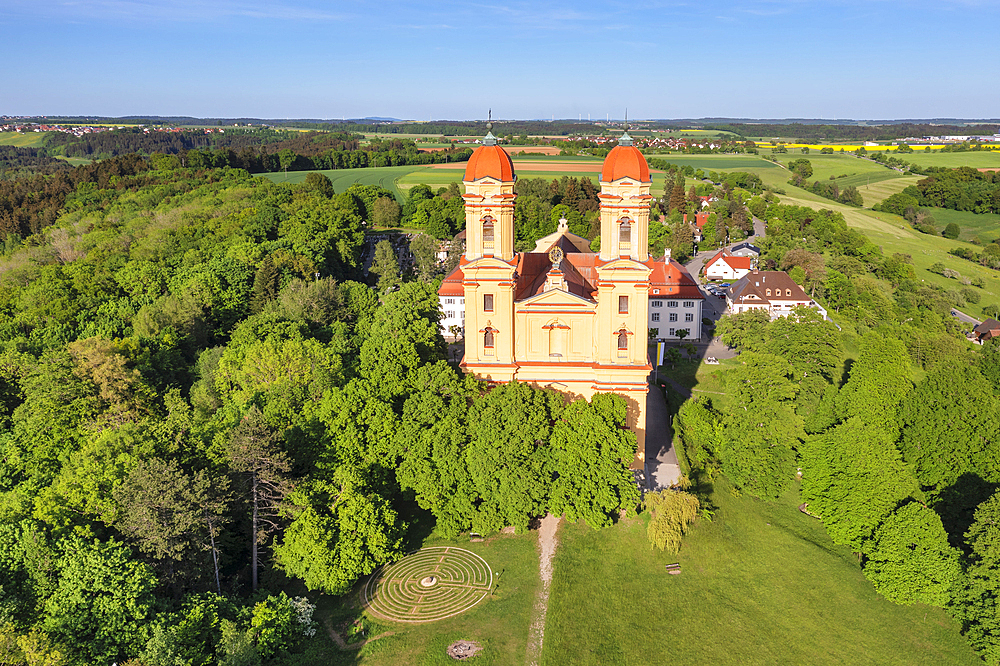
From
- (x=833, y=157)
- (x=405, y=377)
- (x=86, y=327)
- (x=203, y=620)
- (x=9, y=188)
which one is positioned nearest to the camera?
(x=203, y=620)

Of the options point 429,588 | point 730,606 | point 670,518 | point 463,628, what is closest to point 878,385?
point 670,518

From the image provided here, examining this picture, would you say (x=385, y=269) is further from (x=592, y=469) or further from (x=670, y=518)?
(x=670, y=518)

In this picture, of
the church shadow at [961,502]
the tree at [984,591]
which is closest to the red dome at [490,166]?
the tree at [984,591]

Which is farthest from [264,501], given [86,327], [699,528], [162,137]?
[162,137]

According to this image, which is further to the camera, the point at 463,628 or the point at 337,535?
the point at 337,535

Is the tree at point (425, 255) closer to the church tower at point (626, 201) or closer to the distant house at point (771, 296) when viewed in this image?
the distant house at point (771, 296)

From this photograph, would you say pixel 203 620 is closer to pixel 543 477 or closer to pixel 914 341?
pixel 543 477

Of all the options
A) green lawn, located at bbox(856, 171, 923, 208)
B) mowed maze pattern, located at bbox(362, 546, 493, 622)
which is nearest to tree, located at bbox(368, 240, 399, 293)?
mowed maze pattern, located at bbox(362, 546, 493, 622)
